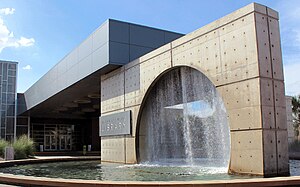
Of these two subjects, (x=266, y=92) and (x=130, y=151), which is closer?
(x=266, y=92)

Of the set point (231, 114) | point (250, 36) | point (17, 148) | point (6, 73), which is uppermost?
point (6, 73)

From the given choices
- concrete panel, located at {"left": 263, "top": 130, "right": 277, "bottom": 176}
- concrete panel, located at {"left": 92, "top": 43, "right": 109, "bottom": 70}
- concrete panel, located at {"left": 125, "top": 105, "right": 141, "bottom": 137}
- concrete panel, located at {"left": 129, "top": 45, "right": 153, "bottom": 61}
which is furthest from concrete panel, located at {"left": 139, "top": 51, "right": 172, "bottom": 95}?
concrete panel, located at {"left": 263, "top": 130, "right": 277, "bottom": 176}

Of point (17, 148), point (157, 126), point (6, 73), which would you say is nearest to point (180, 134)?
point (157, 126)

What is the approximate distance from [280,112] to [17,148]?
1735 centimetres

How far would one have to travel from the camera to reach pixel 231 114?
9945 mm

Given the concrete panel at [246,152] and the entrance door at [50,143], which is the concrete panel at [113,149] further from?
the entrance door at [50,143]

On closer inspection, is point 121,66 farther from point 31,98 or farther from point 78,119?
point 78,119

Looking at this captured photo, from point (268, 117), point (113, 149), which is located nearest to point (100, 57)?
point (113, 149)

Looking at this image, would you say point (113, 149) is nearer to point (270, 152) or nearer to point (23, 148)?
point (23, 148)

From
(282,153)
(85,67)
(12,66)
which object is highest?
(12,66)

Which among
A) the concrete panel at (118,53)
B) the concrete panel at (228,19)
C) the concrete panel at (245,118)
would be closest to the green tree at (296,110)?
the concrete panel at (118,53)

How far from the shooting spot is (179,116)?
67.2ft

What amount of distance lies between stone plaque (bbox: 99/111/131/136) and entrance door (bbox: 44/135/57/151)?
27.9 m

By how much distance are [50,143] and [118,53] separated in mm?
30980
